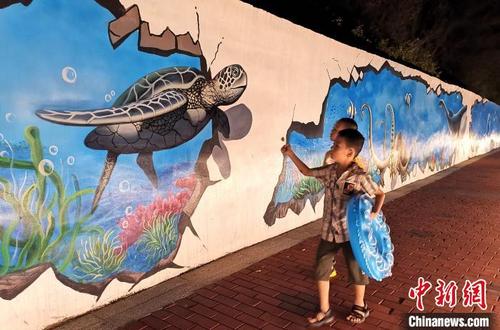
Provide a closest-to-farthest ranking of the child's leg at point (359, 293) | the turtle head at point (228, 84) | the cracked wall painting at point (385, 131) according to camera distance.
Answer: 1. the child's leg at point (359, 293)
2. the turtle head at point (228, 84)
3. the cracked wall painting at point (385, 131)

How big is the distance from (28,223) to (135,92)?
50.7 inches

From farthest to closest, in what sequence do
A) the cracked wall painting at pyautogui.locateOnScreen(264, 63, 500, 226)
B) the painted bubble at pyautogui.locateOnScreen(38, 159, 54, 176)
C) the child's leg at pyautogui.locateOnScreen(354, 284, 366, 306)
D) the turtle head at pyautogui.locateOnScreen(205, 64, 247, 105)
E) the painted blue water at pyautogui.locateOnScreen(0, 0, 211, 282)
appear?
the cracked wall painting at pyautogui.locateOnScreen(264, 63, 500, 226), the turtle head at pyautogui.locateOnScreen(205, 64, 247, 105), the child's leg at pyautogui.locateOnScreen(354, 284, 366, 306), the painted bubble at pyautogui.locateOnScreen(38, 159, 54, 176), the painted blue water at pyautogui.locateOnScreen(0, 0, 211, 282)

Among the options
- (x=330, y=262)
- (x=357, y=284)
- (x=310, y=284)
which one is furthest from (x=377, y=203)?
(x=310, y=284)

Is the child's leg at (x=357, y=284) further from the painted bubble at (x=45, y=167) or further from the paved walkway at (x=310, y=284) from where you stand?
the painted bubble at (x=45, y=167)

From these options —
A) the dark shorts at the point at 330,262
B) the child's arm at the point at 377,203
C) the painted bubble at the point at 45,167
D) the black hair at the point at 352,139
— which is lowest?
the dark shorts at the point at 330,262

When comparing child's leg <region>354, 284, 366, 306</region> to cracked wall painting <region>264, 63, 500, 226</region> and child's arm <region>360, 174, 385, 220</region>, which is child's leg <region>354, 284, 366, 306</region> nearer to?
child's arm <region>360, 174, 385, 220</region>

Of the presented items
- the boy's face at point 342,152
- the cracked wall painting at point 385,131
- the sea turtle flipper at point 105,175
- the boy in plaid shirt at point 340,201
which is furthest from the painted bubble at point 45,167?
the cracked wall painting at point 385,131

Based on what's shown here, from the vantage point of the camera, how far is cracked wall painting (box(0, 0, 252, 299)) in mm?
2809

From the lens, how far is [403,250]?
5.18 meters

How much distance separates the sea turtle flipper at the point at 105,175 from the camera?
3.28 metres

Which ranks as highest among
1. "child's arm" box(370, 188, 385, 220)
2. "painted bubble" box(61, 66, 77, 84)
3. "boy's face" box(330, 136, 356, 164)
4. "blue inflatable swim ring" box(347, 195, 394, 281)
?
"painted bubble" box(61, 66, 77, 84)

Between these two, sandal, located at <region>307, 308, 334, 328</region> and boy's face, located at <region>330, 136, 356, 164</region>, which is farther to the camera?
sandal, located at <region>307, 308, 334, 328</region>

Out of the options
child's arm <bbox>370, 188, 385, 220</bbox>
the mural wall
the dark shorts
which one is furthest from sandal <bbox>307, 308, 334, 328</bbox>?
the mural wall

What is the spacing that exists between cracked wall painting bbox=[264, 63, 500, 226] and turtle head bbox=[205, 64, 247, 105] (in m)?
1.22
